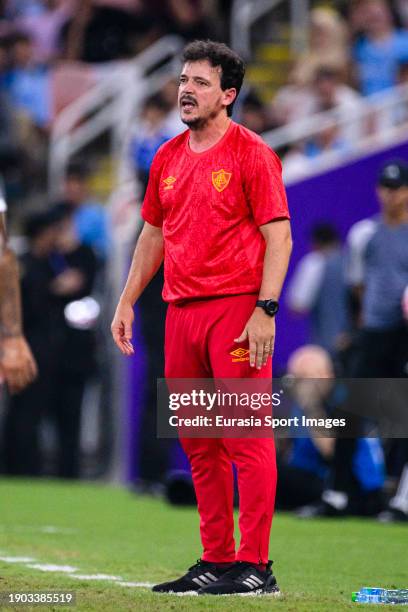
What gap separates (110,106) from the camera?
18.0 m

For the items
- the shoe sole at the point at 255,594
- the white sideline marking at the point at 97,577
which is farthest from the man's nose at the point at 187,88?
the white sideline marking at the point at 97,577

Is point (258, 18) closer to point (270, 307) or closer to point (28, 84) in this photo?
point (28, 84)

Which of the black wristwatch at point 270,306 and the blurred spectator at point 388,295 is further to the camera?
the blurred spectator at point 388,295

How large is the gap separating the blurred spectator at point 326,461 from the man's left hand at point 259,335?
14.0 ft

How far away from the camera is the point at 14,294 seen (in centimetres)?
680

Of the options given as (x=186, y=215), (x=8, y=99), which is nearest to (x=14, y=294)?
(x=186, y=215)

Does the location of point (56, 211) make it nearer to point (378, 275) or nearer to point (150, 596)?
point (378, 275)

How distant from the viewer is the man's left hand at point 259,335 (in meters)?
5.72

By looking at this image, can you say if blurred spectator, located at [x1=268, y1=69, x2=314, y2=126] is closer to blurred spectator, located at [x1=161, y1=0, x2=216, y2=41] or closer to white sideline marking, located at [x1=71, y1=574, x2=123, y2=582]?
→ blurred spectator, located at [x1=161, y1=0, x2=216, y2=41]

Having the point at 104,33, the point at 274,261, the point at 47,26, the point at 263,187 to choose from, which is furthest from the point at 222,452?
the point at 47,26

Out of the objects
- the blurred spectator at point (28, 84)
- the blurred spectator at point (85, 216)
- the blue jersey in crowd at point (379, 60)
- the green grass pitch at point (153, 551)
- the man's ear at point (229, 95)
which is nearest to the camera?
the green grass pitch at point (153, 551)

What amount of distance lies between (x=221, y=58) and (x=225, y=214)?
635 mm

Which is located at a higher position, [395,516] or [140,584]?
[140,584]

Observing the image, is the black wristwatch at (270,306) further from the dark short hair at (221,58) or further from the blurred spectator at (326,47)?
the blurred spectator at (326,47)
